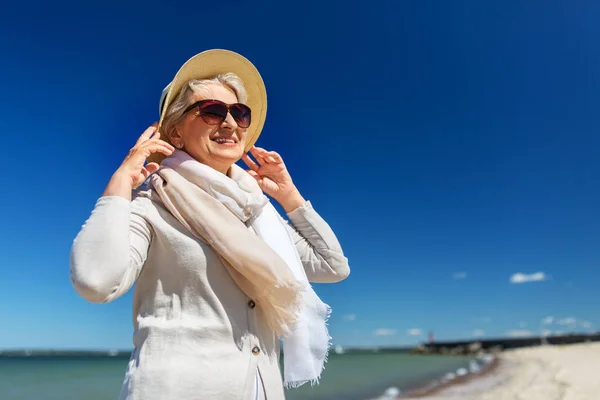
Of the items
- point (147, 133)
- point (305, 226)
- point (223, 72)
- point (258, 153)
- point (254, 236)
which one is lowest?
point (254, 236)

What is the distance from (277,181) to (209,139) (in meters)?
0.47

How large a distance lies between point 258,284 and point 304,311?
0.97ft

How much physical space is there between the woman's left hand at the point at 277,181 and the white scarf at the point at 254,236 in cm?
25

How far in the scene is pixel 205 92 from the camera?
1921 millimetres

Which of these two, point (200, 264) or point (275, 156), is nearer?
point (200, 264)

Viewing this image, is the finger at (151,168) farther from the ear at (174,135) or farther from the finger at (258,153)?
the finger at (258,153)

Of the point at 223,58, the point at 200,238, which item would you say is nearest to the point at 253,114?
the point at 223,58

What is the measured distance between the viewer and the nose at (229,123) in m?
1.86

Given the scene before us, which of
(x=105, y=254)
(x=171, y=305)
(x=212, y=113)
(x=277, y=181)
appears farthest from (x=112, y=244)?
(x=277, y=181)

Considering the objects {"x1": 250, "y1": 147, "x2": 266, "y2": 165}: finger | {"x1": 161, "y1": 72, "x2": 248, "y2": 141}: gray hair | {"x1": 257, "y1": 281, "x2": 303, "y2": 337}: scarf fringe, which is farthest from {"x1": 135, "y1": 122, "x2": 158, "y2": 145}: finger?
{"x1": 257, "y1": 281, "x2": 303, "y2": 337}: scarf fringe

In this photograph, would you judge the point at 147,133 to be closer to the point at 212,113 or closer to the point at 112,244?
the point at 212,113

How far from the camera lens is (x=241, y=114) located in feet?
6.31

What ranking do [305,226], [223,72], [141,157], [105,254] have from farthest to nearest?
[305,226] → [223,72] → [141,157] → [105,254]

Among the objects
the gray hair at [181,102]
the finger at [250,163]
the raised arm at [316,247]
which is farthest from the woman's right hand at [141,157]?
the raised arm at [316,247]
